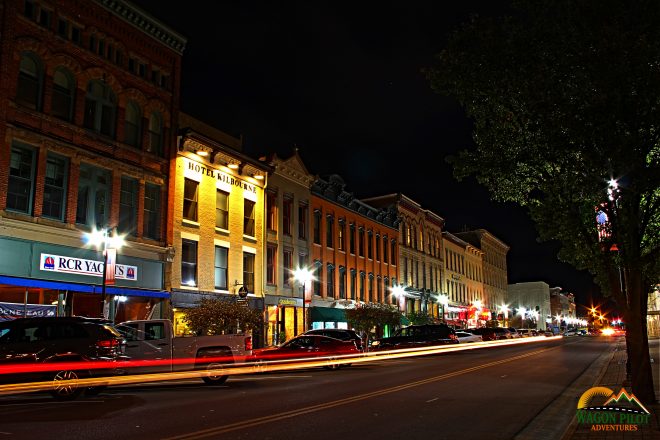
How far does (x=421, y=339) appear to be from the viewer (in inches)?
1496

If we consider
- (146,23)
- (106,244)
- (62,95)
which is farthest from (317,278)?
(62,95)

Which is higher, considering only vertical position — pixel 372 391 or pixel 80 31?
pixel 80 31

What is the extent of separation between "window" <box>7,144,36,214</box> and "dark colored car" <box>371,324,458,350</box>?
21811mm

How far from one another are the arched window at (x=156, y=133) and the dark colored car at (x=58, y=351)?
53.4 ft

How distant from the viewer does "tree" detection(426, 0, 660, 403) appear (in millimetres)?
11086

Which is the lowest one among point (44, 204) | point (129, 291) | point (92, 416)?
point (92, 416)

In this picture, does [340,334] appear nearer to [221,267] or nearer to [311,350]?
[311,350]

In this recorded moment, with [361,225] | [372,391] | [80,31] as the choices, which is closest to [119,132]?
[80,31]

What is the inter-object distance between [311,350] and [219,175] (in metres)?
12.2

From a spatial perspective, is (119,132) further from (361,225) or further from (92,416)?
(361,225)

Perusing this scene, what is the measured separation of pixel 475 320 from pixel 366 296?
104 ft

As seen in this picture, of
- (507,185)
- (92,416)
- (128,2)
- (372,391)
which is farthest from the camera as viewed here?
(128,2)

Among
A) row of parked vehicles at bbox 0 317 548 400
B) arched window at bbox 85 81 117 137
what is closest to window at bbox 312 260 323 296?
row of parked vehicles at bbox 0 317 548 400

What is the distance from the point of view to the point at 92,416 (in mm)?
11602
